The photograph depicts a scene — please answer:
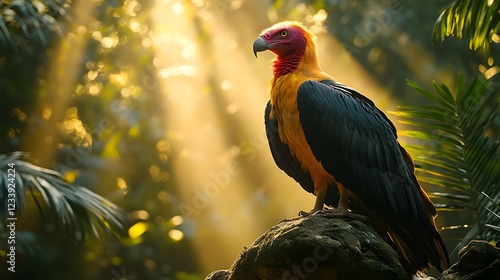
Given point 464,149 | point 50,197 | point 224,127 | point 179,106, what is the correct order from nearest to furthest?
point 464,149
point 50,197
point 224,127
point 179,106

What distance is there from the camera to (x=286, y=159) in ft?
19.7

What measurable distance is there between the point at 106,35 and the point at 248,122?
11.1ft

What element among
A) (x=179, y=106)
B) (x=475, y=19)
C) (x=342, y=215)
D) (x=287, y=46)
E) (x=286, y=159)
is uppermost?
(x=179, y=106)

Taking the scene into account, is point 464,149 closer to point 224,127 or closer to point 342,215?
point 342,215

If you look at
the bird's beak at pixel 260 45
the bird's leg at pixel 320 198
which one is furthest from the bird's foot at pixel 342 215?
the bird's beak at pixel 260 45

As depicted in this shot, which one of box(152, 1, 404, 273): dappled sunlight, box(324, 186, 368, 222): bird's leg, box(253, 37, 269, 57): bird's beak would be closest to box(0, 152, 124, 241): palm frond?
box(253, 37, 269, 57): bird's beak

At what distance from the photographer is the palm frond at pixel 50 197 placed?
665cm

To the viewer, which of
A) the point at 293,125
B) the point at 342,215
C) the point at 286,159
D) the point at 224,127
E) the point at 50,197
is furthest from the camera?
the point at 224,127

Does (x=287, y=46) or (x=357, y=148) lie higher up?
(x=287, y=46)

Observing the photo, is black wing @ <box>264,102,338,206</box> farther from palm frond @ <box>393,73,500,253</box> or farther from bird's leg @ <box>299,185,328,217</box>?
palm frond @ <box>393,73,500,253</box>

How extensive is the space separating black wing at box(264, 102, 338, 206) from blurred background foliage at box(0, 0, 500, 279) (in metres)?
5.62

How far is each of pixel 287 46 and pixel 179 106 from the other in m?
7.46

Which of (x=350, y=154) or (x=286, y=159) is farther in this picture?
(x=286, y=159)

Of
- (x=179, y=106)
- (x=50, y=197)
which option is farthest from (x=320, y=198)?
(x=179, y=106)
